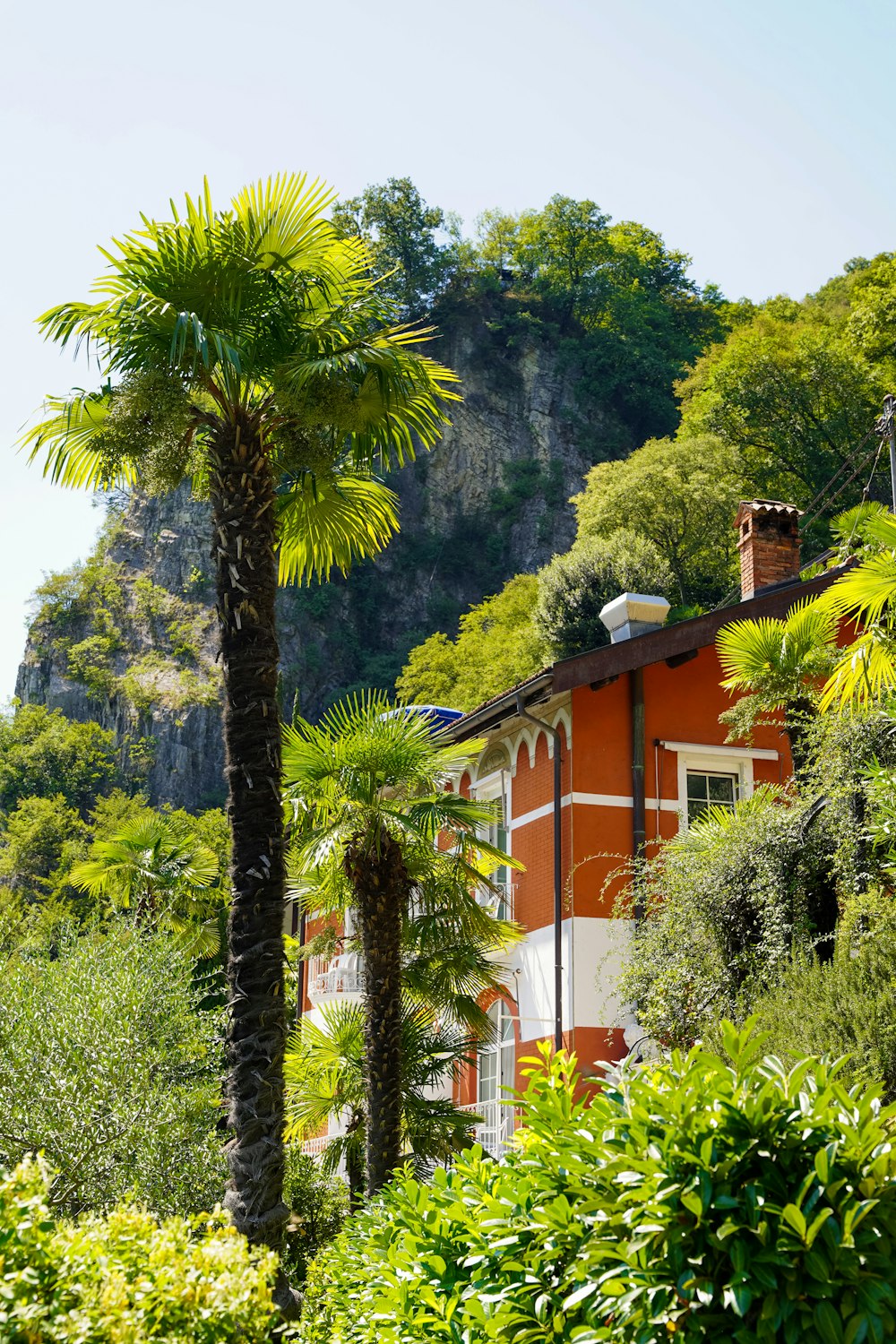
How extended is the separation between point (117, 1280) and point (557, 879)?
41.8 ft

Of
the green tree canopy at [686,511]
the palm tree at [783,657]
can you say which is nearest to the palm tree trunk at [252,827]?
the palm tree at [783,657]

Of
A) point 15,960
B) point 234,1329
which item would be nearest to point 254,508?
point 234,1329

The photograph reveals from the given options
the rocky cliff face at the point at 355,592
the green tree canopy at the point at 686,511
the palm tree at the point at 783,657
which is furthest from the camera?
the rocky cliff face at the point at 355,592

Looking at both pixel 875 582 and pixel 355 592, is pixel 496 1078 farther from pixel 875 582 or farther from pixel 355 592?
pixel 355 592

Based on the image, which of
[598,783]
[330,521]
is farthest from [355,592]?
[330,521]

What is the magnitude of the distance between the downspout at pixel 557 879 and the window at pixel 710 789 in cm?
180

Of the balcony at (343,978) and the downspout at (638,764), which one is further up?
the downspout at (638,764)

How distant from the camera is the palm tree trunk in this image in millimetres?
9445

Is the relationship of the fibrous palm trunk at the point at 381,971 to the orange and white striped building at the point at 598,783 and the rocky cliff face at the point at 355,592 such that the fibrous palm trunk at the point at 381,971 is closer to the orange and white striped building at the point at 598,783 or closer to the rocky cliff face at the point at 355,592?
the orange and white striped building at the point at 598,783

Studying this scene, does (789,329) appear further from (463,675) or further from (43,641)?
(43,641)

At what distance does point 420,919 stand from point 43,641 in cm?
7094

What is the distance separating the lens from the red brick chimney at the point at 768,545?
2027cm

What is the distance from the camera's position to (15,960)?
1569 centimetres

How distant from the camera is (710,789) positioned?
18.5 m
